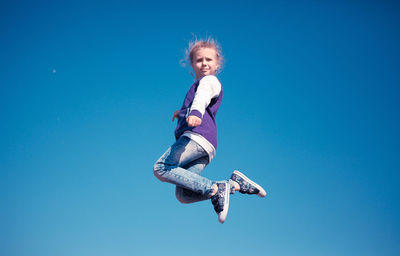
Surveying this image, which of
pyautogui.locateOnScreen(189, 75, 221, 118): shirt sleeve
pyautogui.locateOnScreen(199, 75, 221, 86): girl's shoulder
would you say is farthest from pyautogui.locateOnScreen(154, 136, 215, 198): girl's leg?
pyautogui.locateOnScreen(199, 75, 221, 86): girl's shoulder

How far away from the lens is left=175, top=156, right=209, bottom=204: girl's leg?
13.1 feet

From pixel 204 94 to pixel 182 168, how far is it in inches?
33.7

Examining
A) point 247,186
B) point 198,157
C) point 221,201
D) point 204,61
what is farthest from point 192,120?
point 204,61

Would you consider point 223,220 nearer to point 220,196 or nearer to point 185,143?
point 220,196

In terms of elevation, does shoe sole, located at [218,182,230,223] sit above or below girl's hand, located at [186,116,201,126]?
below

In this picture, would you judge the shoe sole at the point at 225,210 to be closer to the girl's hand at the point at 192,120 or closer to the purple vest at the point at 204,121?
the purple vest at the point at 204,121

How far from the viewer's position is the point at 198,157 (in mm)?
3951

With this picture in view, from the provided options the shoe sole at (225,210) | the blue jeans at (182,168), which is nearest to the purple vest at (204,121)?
the blue jeans at (182,168)

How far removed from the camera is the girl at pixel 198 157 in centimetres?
368

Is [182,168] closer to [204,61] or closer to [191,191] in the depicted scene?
[191,191]

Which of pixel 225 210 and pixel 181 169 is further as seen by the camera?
pixel 181 169

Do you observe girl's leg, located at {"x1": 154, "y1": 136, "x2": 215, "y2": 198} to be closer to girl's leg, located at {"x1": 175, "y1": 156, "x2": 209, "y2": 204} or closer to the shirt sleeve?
girl's leg, located at {"x1": 175, "y1": 156, "x2": 209, "y2": 204}

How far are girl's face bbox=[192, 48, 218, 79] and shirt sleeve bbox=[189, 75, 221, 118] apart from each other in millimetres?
558

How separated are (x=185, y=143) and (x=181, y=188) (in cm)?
60
